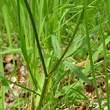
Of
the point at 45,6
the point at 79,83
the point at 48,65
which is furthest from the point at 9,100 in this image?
the point at 45,6

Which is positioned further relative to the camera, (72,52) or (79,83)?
(79,83)

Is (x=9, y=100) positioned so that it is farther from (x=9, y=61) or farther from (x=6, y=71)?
(x=9, y=61)

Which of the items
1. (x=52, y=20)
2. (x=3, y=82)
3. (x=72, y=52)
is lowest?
(x=3, y=82)

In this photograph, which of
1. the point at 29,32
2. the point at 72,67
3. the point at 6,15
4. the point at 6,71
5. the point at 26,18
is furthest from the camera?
the point at 6,71

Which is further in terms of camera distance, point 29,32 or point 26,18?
point 29,32

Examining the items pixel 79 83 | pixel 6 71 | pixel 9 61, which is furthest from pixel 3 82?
pixel 9 61

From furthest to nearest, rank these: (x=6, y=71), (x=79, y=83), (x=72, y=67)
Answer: (x=6, y=71) < (x=79, y=83) < (x=72, y=67)

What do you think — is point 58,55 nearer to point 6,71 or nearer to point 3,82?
point 3,82

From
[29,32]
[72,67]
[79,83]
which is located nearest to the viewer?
[72,67]

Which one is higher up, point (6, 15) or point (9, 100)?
point (6, 15)
